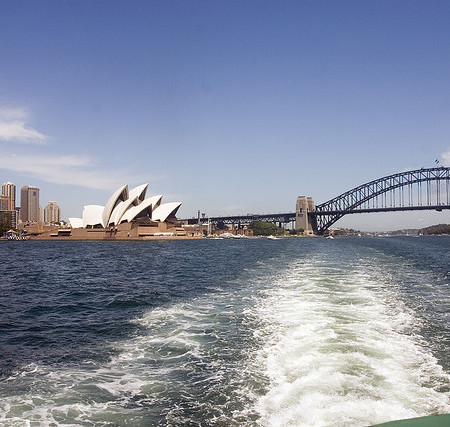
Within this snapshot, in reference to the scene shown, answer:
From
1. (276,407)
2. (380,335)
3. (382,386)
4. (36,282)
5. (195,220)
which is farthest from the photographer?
(195,220)

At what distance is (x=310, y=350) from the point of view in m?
7.39

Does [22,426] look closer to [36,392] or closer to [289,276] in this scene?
[36,392]

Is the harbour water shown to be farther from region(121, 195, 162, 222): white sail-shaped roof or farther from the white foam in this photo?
region(121, 195, 162, 222): white sail-shaped roof

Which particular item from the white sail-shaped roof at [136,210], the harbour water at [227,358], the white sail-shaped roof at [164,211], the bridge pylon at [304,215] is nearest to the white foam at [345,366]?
the harbour water at [227,358]

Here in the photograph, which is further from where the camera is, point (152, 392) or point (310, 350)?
point (310, 350)

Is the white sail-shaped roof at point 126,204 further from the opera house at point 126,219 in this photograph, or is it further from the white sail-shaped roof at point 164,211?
the white sail-shaped roof at point 164,211

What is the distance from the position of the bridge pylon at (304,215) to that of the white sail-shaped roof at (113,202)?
7404cm

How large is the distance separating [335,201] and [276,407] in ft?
479

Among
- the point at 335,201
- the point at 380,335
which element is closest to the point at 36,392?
the point at 380,335

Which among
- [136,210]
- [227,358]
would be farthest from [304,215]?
[227,358]

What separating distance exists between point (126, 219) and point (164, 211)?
11221mm

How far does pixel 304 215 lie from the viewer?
145625 millimetres

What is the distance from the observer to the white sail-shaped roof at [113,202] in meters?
88.4

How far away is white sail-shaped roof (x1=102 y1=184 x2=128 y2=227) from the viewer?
290 feet
